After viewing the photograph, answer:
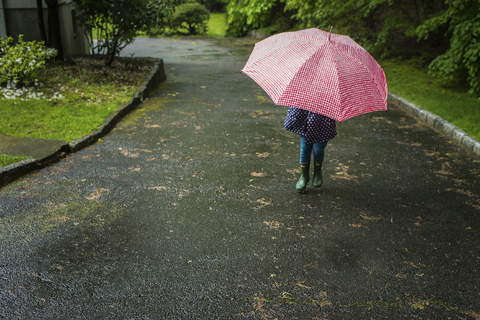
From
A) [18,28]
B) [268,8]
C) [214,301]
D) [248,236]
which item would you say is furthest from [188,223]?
[268,8]

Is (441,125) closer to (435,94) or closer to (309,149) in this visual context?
(435,94)

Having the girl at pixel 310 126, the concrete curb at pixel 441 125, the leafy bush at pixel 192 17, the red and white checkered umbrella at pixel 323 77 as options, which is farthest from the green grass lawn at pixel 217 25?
the red and white checkered umbrella at pixel 323 77

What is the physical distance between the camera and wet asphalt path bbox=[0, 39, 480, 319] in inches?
112

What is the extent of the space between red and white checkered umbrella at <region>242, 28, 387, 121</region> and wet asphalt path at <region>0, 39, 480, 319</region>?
125 centimetres

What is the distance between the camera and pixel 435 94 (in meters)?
9.30

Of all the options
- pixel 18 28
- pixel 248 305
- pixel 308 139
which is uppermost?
pixel 18 28

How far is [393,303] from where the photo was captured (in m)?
2.84

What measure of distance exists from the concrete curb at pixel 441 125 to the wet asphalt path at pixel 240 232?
294mm

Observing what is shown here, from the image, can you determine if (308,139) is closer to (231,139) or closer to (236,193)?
(236,193)

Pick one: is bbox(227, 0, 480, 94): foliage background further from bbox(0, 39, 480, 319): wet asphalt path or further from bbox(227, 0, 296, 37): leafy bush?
bbox(227, 0, 296, 37): leafy bush

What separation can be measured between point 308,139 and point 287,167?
115 centimetres

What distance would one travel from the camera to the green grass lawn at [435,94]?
718cm

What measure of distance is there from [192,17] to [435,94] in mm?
20875

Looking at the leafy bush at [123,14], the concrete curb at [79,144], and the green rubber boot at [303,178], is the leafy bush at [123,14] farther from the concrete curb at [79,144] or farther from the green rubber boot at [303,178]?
the green rubber boot at [303,178]
